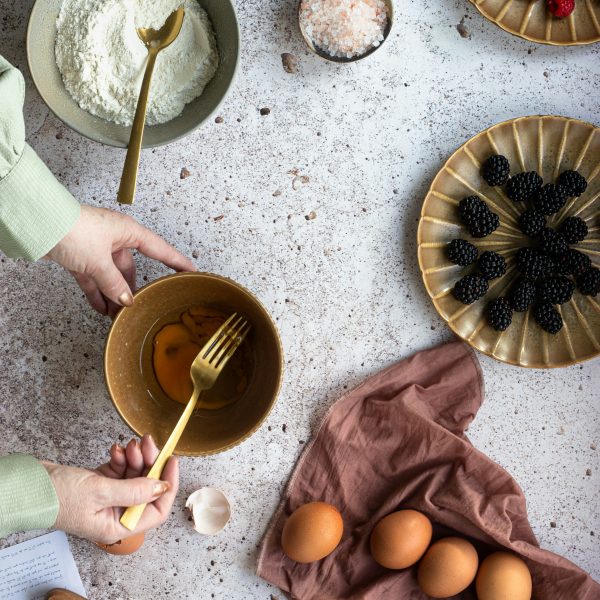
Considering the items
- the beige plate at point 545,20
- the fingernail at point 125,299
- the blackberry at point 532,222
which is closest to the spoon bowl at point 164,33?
the fingernail at point 125,299

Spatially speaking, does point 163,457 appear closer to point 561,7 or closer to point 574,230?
point 574,230

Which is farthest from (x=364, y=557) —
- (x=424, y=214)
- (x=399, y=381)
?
(x=424, y=214)

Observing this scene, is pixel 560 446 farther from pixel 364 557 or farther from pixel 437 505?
pixel 364 557

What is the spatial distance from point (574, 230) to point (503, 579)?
19.2 inches

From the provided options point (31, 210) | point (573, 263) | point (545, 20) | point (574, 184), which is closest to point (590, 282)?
point (573, 263)

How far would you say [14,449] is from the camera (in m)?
1.07

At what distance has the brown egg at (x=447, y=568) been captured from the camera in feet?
3.27

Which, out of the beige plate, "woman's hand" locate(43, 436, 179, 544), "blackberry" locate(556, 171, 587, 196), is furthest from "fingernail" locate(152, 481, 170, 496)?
the beige plate

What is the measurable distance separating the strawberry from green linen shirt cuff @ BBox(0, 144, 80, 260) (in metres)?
0.71

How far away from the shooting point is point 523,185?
1.03m

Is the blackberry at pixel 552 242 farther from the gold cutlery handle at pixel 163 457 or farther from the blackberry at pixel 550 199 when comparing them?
the gold cutlery handle at pixel 163 457

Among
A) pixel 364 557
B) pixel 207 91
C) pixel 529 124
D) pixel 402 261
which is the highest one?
pixel 207 91

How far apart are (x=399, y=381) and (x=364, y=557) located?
0.26m

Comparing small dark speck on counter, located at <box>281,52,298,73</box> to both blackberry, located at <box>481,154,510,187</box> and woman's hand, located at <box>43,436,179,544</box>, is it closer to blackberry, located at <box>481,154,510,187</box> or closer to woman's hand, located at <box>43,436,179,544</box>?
blackberry, located at <box>481,154,510,187</box>
